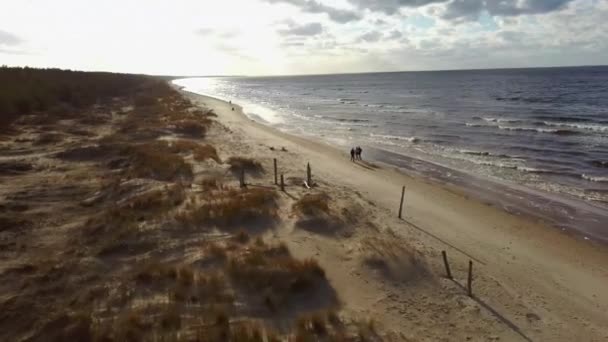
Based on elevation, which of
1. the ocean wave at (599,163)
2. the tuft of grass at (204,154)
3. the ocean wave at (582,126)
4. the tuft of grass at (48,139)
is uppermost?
the tuft of grass at (48,139)

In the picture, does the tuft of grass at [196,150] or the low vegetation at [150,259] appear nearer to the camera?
the low vegetation at [150,259]

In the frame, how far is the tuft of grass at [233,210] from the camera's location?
1493cm

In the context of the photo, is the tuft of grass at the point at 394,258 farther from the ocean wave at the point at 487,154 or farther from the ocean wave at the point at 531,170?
the ocean wave at the point at 487,154

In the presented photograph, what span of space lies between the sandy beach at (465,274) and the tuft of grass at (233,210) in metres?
1.42

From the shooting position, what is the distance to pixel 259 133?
40906mm

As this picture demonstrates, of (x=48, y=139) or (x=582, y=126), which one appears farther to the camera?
(x=582, y=126)

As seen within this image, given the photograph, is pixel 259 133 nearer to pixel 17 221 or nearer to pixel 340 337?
pixel 17 221

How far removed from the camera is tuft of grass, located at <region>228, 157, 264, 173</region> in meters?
22.6

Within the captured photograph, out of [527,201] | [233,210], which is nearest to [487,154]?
[527,201]

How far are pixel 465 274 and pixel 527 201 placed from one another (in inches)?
428

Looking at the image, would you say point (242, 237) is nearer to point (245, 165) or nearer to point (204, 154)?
point (245, 165)

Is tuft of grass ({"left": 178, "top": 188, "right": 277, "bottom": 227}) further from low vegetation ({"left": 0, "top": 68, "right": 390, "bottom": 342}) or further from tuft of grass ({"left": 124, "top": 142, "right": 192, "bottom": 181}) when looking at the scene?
tuft of grass ({"left": 124, "top": 142, "right": 192, "bottom": 181})

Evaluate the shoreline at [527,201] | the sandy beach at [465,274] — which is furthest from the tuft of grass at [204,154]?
the shoreline at [527,201]

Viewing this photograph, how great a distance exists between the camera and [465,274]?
12.3 metres
